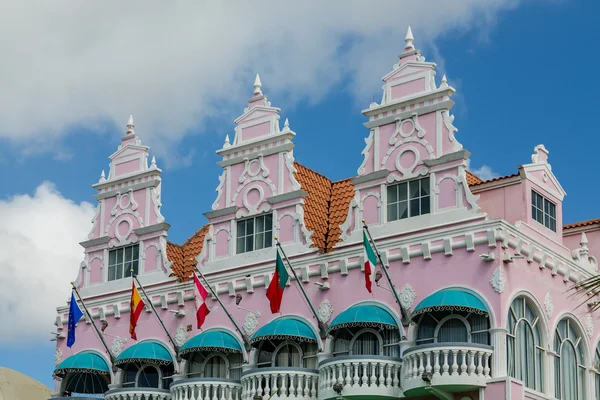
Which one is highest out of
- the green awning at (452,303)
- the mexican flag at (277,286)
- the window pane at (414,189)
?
the window pane at (414,189)

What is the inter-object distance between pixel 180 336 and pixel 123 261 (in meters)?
4.78

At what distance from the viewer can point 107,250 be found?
46.7 meters

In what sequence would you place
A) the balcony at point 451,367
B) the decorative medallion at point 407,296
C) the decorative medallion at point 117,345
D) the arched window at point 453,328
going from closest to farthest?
the balcony at point 451,367, the arched window at point 453,328, the decorative medallion at point 407,296, the decorative medallion at point 117,345

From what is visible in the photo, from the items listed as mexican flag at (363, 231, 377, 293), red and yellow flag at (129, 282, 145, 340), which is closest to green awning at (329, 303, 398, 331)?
mexican flag at (363, 231, 377, 293)

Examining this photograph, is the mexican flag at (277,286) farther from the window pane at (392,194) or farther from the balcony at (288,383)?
the window pane at (392,194)

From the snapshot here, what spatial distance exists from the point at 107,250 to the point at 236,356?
800 centimetres

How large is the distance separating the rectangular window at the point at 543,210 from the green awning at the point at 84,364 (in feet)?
54.9

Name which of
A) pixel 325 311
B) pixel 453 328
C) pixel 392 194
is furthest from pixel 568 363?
pixel 325 311

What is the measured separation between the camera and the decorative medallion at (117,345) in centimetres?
4459

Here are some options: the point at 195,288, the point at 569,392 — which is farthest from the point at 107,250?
the point at 569,392

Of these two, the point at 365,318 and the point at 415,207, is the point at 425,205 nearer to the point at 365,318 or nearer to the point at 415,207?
the point at 415,207

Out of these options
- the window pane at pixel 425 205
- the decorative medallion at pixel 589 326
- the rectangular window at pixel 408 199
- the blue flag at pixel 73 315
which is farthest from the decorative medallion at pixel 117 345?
the decorative medallion at pixel 589 326

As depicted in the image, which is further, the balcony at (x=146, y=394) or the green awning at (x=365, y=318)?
the balcony at (x=146, y=394)

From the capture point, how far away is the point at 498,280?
35.9 meters
